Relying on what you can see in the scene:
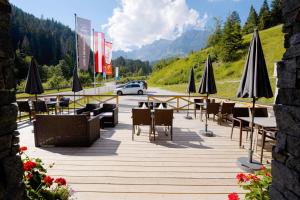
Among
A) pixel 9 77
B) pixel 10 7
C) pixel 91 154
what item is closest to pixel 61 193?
pixel 9 77

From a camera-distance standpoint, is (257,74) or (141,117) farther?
(141,117)

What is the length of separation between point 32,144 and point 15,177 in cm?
426

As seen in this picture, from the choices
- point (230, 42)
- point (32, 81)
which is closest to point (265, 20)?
point (230, 42)

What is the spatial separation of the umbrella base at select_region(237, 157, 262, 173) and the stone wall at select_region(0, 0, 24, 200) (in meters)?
3.61

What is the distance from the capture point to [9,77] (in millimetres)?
1577

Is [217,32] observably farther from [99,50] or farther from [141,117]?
[141,117]

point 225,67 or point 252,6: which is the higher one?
point 252,6

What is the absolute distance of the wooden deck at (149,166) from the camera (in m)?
3.08

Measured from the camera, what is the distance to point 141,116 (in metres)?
5.78

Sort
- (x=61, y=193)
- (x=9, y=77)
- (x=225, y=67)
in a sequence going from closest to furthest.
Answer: (x=9, y=77) → (x=61, y=193) → (x=225, y=67)

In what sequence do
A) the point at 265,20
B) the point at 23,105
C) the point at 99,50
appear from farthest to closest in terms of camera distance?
the point at 265,20 → the point at 99,50 → the point at 23,105

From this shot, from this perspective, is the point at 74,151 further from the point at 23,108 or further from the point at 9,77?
the point at 23,108

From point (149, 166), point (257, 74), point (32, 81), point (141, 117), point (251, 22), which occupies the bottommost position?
point (149, 166)

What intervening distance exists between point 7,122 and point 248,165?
3892 mm
